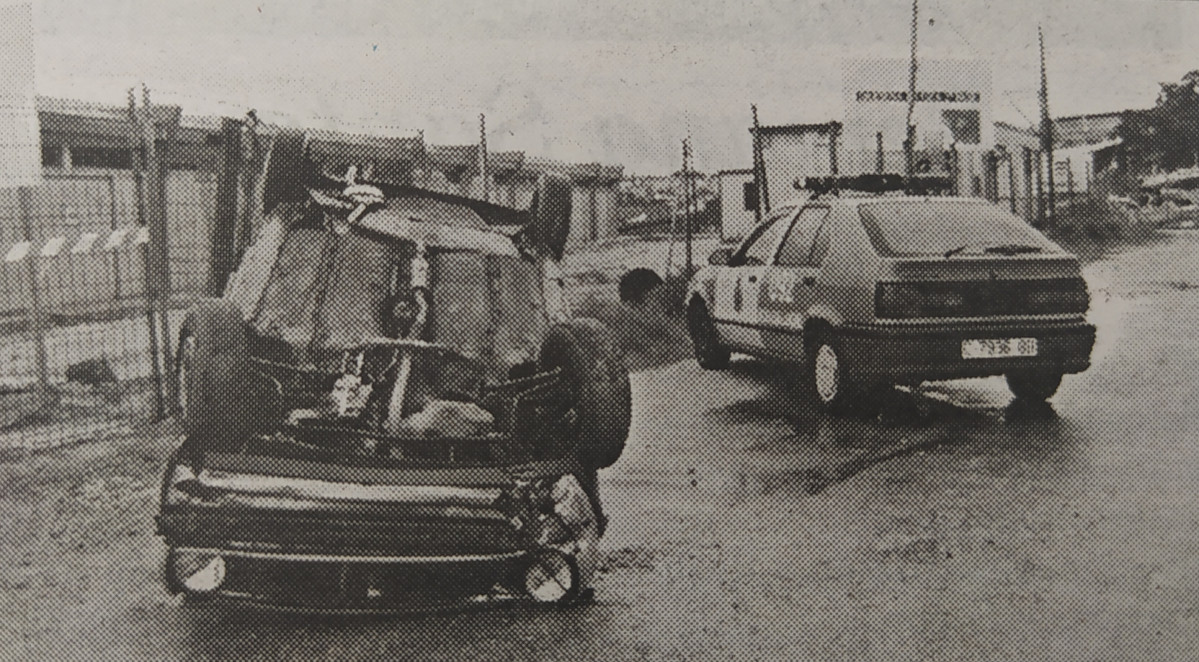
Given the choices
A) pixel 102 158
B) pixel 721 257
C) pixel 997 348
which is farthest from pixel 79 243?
pixel 997 348

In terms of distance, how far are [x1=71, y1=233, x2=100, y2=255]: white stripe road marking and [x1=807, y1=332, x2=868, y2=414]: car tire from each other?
465cm

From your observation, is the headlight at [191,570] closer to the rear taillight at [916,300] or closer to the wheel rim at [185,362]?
the wheel rim at [185,362]

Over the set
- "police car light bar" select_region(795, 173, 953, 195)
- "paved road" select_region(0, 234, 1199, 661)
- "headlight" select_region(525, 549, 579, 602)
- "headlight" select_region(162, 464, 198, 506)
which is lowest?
"paved road" select_region(0, 234, 1199, 661)

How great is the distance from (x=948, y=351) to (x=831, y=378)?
33.1 inches

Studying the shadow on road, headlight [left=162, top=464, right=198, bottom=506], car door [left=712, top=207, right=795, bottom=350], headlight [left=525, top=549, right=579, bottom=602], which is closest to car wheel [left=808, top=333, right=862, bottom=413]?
the shadow on road

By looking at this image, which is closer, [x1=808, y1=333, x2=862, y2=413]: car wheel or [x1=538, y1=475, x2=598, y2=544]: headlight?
[x1=538, y1=475, x2=598, y2=544]: headlight

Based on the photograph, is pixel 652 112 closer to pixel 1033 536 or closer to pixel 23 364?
pixel 1033 536

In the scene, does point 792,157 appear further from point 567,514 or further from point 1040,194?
point 567,514

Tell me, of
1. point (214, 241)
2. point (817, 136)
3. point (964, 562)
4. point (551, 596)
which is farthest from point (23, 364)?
point (817, 136)

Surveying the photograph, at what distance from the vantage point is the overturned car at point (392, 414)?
3.06m

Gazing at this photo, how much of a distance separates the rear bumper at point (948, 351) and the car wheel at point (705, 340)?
2.56 m

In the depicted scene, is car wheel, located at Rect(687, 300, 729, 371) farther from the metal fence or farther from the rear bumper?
the metal fence

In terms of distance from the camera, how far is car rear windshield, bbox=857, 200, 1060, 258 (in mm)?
6340

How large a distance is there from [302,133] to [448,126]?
1.52 meters
